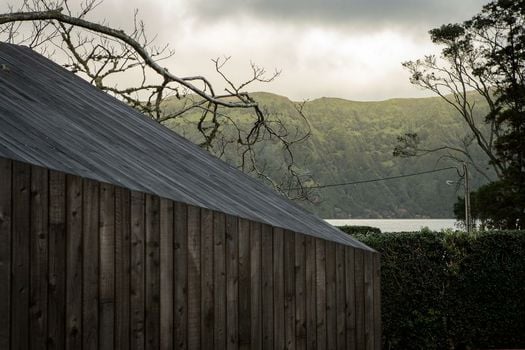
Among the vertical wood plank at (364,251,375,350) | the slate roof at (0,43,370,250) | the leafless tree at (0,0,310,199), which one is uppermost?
the leafless tree at (0,0,310,199)

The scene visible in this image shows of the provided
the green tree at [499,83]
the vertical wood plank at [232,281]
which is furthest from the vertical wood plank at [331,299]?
the green tree at [499,83]

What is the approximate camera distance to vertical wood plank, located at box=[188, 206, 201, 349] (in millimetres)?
6145

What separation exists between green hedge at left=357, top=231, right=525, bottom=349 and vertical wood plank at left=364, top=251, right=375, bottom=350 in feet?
15.7

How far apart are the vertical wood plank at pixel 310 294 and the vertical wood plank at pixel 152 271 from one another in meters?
1.72

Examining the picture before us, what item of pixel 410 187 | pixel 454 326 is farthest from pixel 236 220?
pixel 410 187

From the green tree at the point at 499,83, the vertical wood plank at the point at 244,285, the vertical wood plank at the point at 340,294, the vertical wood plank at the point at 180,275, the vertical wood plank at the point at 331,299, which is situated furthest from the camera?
the green tree at the point at 499,83

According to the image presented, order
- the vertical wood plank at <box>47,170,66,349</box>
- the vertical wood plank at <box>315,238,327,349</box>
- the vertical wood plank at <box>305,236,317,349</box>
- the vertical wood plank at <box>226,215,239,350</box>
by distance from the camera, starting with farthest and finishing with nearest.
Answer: the vertical wood plank at <box>315,238,327,349</box> → the vertical wood plank at <box>305,236,317,349</box> → the vertical wood plank at <box>226,215,239,350</box> → the vertical wood plank at <box>47,170,66,349</box>

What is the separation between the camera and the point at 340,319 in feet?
24.9

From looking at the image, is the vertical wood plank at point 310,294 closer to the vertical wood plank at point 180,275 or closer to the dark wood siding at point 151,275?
the dark wood siding at point 151,275

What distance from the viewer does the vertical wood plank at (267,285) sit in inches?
267

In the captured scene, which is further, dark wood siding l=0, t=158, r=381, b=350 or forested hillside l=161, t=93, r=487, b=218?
forested hillside l=161, t=93, r=487, b=218

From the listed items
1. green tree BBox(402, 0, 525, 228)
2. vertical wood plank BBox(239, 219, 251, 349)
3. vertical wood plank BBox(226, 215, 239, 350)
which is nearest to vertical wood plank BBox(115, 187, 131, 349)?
vertical wood plank BBox(226, 215, 239, 350)

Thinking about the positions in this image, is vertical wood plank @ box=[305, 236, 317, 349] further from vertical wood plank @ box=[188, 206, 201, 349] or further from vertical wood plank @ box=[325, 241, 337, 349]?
vertical wood plank @ box=[188, 206, 201, 349]

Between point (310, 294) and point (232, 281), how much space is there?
3.34 ft
